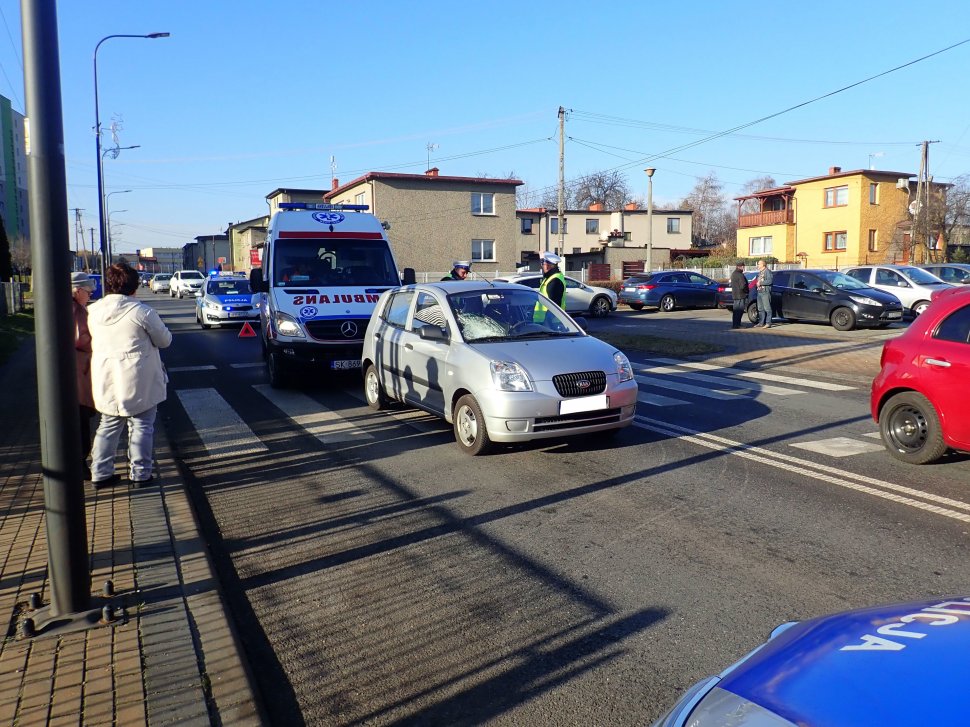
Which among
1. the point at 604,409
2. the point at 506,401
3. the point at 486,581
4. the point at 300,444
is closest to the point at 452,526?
the point at 486,581

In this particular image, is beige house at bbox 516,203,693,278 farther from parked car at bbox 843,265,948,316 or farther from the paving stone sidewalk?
the paving stone sidewalk

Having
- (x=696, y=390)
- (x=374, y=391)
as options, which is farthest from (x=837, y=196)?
(x=374, y=391)

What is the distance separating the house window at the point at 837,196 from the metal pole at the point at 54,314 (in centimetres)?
5565

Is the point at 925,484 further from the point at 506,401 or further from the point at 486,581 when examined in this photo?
the point at 486,581

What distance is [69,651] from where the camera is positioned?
146 inches

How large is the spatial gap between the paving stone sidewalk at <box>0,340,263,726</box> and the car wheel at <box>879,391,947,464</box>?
5.94m

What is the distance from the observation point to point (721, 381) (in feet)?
42.2

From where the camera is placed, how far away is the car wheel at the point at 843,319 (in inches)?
815

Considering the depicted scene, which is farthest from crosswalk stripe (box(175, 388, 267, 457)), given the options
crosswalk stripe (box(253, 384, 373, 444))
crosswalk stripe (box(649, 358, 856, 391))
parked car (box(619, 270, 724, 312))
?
parked car (box(619, 270, 724, 312))

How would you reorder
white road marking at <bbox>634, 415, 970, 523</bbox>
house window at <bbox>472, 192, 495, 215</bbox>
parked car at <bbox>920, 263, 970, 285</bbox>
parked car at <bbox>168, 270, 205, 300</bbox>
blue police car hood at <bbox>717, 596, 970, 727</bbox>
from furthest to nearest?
parked car at <bbox>168, 270, 205, 300</bbox>
house window at <bbox>472, 192, 495, 215</bbox>
parked car at <bbox>920, 263, 970, 285</bbox>
white road marking at <bbox>634, 415, 970, 523</bbox>
blue police car hood at <bbox>717, 596, 970, 727</bbox>

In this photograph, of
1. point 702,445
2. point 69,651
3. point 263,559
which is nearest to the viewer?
point 69,651

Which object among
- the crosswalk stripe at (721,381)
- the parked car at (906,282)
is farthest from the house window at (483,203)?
the crosswalk stripe at (721,381)

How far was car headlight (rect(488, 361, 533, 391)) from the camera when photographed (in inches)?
292

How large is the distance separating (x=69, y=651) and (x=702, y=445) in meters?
6.08
